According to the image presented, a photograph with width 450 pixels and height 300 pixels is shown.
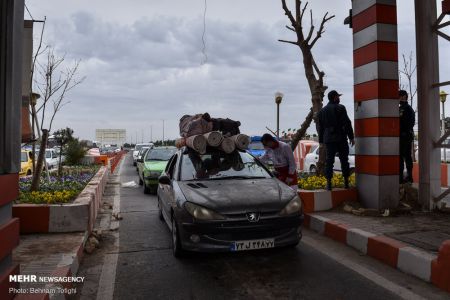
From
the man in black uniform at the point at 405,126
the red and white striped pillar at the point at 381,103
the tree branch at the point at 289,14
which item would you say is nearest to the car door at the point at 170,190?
the red and white striped pillar at the point at 381,103

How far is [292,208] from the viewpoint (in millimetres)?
4867

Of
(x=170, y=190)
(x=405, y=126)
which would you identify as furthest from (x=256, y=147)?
(x=170, y=190)

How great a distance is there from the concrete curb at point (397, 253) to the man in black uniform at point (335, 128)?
1.55 meters

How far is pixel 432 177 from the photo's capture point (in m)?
6.71

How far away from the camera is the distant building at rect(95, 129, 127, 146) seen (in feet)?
297

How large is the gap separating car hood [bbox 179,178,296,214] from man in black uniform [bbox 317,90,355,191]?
2185 mm

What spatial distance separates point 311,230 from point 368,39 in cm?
346

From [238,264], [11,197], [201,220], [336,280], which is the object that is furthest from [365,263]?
[11,197]

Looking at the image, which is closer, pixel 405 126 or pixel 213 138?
pixel 213 138

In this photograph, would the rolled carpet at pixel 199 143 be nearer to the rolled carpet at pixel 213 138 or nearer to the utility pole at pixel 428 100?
the rolled carpet at pixel 213 138

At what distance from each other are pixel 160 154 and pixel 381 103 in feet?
26.9

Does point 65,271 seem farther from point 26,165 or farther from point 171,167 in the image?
point 26,165

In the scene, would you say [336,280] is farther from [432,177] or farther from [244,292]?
[432,177]

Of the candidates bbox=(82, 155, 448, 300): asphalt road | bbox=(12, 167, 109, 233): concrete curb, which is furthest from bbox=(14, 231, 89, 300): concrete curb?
bbox=(12, 167, 109, 233): concrete curb
